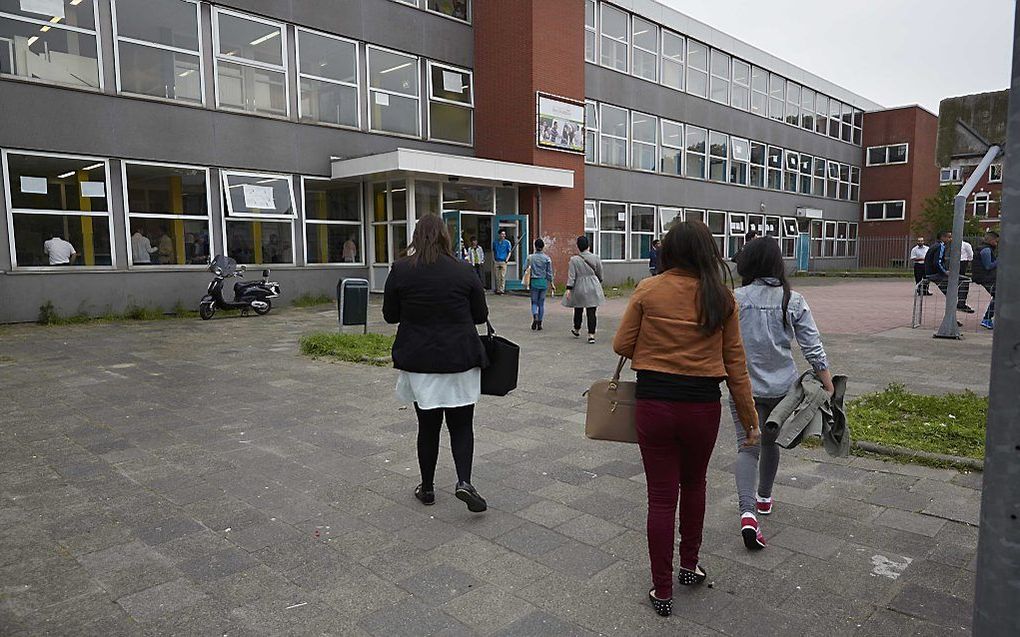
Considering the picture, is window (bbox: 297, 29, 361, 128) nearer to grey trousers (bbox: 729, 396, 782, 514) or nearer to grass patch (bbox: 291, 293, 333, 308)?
grass patch (bbox: 291, 293, 333, 308)

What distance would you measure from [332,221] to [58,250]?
6639mm

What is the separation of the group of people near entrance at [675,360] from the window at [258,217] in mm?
14169

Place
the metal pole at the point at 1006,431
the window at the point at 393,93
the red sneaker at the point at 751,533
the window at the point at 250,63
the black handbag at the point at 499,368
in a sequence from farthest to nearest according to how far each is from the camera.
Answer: the window at the point at 393,93, the window at the point at 250,63, the black handbag at the point at 499,368, the red sneaker at the point at 751,533, the metal pole at the point at 1006,431

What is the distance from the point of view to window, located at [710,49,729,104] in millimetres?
30828

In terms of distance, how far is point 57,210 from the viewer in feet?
47.6

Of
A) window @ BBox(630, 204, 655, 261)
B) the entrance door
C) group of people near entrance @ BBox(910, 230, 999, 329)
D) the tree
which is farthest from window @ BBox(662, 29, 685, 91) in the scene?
the tree

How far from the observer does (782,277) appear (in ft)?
12.7

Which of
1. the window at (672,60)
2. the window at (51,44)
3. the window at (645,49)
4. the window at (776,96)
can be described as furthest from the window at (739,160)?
the window at (51,44)

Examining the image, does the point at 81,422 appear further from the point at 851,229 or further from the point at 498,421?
the point at 851,229

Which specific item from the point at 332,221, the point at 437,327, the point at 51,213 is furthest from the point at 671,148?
the point at 437,327

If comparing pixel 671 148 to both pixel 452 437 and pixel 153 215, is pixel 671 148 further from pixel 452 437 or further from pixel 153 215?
pixel 452 437

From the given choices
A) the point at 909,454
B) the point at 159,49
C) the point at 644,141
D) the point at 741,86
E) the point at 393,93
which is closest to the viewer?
the point at 909,454

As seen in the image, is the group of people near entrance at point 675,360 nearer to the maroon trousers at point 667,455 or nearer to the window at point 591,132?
the maroon trousers at point 667,455

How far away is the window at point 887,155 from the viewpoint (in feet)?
138
